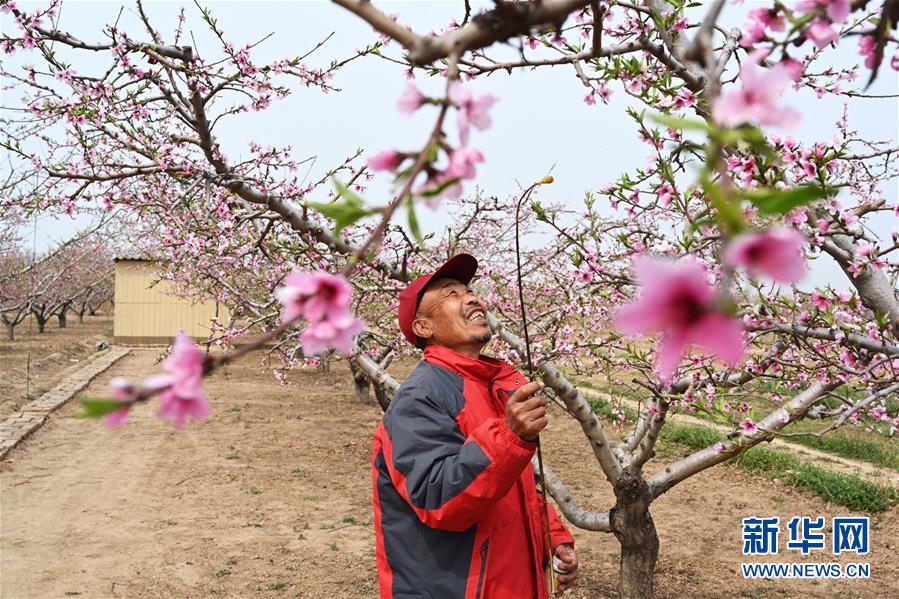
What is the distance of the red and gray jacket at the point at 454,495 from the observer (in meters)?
2.08

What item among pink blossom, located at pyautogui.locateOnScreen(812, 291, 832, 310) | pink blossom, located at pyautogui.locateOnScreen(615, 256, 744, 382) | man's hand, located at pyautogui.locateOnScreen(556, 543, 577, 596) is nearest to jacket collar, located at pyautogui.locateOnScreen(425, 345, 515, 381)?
man's hand, located at pyautogui.locateOnScreen(556, 543, 577, 596)

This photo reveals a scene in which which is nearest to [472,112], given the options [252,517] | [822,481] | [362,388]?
[252,517]

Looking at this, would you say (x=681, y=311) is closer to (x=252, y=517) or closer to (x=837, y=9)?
(x=837, y=9)

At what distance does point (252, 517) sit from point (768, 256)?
6.61 m

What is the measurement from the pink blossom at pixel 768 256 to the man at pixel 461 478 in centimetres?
161

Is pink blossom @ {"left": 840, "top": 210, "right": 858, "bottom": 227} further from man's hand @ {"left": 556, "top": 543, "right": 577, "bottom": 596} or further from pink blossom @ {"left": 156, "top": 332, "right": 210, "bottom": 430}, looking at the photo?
pink blossom @ {"left": 156, "top": 332, "right": 210, "bottom": 430}

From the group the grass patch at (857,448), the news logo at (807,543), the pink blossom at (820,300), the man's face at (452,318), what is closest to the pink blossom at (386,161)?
the man's face at (452,318)

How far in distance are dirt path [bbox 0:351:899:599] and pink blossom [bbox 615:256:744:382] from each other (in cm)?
487

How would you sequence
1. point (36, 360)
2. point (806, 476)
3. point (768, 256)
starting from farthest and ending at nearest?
1. point (36, 360)
2. point (806, 476)
3. point (768, 256)

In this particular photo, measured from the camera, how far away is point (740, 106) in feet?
1.68

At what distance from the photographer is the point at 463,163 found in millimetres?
670

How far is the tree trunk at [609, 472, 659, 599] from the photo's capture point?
12.7ft

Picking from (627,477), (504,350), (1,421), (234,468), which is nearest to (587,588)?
(627,477)

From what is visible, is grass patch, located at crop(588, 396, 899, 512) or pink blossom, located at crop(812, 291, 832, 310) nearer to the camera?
pink blossom, located at crop(812, 291, 832, 310)
